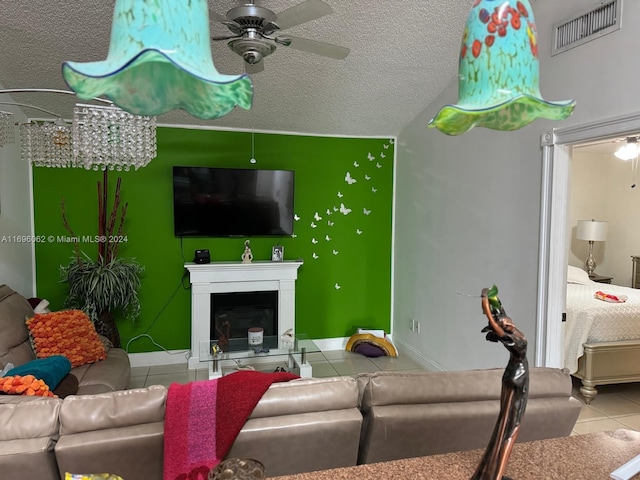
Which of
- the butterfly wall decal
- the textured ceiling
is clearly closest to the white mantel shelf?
the butterfly wall decal

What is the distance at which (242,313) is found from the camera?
4762mm

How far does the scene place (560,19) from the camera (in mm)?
2771

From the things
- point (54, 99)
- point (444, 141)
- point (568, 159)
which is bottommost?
point (568, 159)

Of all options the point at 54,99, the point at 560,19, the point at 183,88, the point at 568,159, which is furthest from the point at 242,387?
the point at 54,99

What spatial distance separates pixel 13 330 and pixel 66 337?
0.33m

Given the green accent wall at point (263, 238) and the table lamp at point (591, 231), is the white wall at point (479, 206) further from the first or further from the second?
the table lamp at point (591, 231)

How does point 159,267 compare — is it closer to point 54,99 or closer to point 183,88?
point 54,99

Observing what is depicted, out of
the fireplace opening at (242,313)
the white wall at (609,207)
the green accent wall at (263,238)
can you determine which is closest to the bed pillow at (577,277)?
the white wall at (609,207)

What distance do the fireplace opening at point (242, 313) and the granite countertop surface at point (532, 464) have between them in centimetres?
373

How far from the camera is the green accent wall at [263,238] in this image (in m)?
4.23

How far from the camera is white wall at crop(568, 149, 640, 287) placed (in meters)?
5.99

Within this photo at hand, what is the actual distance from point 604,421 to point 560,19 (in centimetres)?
291

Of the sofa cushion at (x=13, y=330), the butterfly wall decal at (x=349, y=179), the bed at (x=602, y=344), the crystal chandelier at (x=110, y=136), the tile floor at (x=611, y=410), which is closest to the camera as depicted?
the crystal chandelier at (x=110, y=136)

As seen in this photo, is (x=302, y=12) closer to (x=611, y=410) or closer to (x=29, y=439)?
(x=29, y=439)
